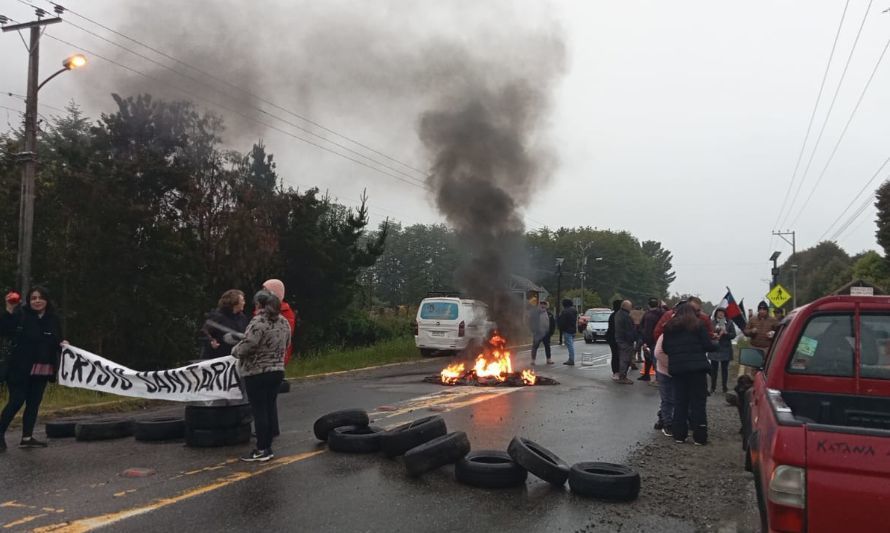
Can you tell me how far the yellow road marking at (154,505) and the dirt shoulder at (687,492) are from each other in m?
2.93

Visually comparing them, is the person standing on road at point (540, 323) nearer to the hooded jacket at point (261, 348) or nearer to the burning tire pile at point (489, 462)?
the burning tire pile at point (489, 462)

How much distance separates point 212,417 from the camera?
6453mm

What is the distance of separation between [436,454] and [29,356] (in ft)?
14.4

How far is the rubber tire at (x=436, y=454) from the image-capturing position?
5.41 meters

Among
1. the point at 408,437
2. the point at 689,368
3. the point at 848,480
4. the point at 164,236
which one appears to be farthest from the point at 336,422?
the point at 164,236

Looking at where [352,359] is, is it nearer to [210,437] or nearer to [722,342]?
[722,342]

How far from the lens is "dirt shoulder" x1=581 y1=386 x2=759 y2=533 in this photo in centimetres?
445

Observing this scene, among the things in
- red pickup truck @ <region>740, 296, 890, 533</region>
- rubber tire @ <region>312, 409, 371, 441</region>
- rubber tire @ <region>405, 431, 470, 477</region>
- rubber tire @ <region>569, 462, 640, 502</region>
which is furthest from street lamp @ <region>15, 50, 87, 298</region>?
red pickup truck @ <region>740, 296, 890, 533</region>

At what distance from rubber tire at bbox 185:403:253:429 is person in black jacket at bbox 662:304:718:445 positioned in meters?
5.02

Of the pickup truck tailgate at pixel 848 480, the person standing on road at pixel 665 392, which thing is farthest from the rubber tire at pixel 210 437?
the pickup truck tailgate at pixel 848 480

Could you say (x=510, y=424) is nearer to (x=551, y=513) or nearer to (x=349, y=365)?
(x=551, y=513)

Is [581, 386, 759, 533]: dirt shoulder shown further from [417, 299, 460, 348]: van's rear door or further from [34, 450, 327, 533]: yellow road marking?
[417, 299, 460, 348]: van's rear door

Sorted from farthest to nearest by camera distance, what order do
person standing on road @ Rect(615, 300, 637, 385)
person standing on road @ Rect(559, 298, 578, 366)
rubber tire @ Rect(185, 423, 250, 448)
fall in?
person standing on road @ Rect(559, 298, 578, 366)
person standing on road @ Rect(615, 300, 637, 385)
rubber tire @ Rect(185, 423, 250, 448)

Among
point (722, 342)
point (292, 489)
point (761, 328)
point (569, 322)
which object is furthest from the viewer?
point (569, 322)
